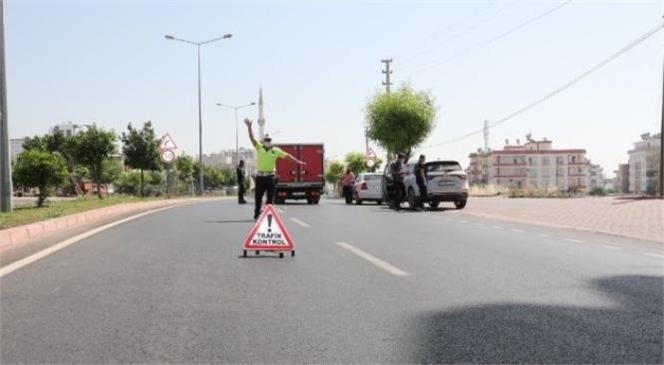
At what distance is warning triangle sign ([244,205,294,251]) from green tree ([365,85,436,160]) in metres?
41.8

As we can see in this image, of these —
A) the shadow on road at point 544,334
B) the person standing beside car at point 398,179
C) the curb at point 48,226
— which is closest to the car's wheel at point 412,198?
the person standing beside car at point 398,179

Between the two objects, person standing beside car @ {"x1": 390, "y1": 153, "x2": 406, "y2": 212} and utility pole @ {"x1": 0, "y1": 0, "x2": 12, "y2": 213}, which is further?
person standing beside car @ {"x1": 390, "y1": 153, "x2": 406, "y2": 212}

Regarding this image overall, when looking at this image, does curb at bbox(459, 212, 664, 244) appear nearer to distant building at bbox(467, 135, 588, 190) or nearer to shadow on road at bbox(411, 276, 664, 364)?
shadow on road at bbox(411, 276, 664, 364)

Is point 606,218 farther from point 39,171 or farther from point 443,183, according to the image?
point 39,171

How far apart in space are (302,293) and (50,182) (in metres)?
20.7

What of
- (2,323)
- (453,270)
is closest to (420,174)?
(453,270)

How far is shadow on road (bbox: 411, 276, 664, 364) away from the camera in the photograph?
4.30 meters

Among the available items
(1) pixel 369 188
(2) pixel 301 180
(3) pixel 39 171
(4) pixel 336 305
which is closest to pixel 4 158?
(3) pixel 39 171

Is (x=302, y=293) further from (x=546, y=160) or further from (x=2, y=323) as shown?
(x=546, y=160)

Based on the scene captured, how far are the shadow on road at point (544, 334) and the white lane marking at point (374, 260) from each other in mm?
2006

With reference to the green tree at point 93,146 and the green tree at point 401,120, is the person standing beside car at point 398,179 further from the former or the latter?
the green tree at point 401,120

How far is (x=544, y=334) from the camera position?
4.85 m

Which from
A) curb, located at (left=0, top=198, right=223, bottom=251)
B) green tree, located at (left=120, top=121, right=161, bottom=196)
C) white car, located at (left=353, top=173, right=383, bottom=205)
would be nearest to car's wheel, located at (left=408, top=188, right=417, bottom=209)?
white car, located at (left=353, top=173, right=383, bottom=205)

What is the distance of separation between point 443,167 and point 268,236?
14783 mm
